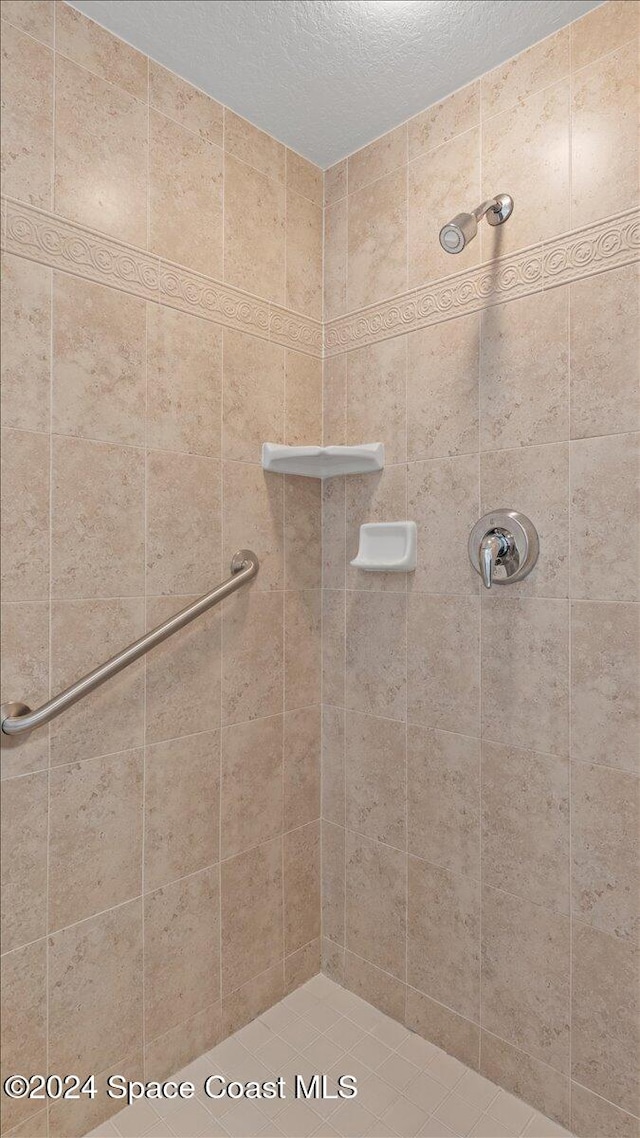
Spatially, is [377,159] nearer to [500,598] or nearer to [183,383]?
[183,383]

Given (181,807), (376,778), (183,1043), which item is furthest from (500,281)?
(183,1043)

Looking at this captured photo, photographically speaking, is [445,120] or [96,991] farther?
[445,120]

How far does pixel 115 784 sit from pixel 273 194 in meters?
1.47

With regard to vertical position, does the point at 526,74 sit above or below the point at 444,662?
above

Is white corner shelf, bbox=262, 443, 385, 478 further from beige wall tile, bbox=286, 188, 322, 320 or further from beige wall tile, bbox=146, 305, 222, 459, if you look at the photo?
beige wall tile, bbox=286, 188, 322, 320

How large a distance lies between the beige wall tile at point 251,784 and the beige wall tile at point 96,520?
0.47 meters

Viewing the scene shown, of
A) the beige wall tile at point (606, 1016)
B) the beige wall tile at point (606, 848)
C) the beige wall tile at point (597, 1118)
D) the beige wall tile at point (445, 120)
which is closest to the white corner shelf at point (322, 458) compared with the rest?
the beige wall tile at point (445, 120)

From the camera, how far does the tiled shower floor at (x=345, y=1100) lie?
1.24 meters

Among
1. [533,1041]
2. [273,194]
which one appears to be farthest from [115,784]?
[273,194]

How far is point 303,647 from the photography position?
66.3 inches

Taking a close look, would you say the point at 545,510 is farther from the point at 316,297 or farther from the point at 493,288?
the point at 316,297

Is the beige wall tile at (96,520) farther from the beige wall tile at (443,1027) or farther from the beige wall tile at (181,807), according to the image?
the beige wall tile at (443,1027)

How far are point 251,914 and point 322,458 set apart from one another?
3.78 ft

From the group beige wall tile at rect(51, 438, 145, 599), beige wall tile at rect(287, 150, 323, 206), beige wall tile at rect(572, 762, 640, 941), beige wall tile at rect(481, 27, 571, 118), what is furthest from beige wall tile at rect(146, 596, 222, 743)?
beige wall tile at rect(481, 27, 571, 118)
